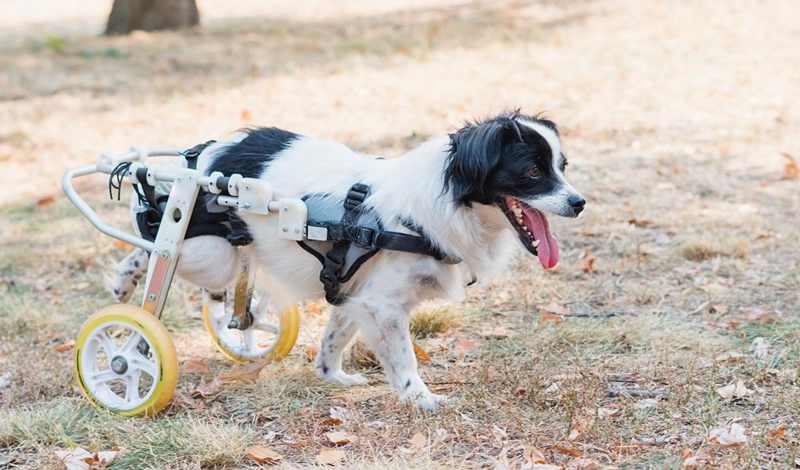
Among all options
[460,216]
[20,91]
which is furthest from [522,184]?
[20,91]

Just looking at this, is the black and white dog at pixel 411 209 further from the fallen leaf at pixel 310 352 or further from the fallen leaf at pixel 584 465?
the fallen leaf at pixel 584 465

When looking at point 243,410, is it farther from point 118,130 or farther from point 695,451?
point 118,130

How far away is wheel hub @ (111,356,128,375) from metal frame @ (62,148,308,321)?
0.22m

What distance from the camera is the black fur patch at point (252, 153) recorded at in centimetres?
396

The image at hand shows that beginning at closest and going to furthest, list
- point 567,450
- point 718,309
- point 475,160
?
point 567,450
point 475,160
point 718,309

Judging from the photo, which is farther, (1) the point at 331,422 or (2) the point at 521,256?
(2) the point at 521,256

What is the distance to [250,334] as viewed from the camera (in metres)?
4.57

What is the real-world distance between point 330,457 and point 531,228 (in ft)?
3.59

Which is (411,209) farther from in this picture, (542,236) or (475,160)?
(542,236)

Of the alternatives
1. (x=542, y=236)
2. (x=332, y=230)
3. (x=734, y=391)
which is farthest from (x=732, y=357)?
(x=332, y=230)

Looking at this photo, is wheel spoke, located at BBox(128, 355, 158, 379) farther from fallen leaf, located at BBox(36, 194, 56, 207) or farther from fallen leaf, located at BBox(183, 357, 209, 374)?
fallen leaf, located at BBox(36, 194, 56, 207)

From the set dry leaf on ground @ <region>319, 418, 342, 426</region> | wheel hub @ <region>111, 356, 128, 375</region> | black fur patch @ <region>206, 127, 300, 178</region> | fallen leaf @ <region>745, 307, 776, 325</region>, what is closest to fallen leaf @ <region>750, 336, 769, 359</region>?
fallen leaf @ <region>745, 307, 776, 325</region>

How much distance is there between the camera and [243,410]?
13.1 ft

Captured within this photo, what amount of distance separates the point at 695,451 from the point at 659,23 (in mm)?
9332
